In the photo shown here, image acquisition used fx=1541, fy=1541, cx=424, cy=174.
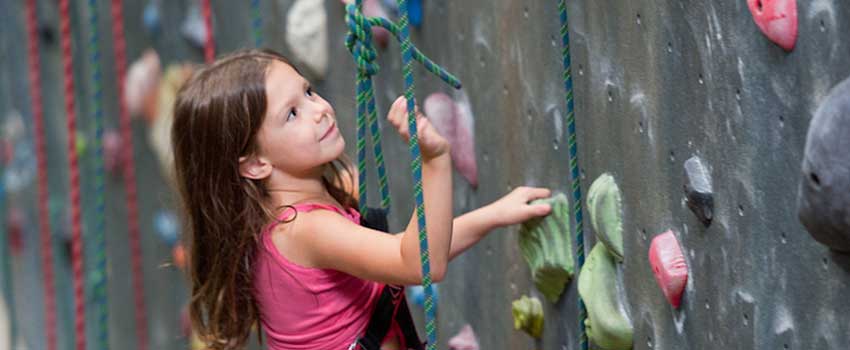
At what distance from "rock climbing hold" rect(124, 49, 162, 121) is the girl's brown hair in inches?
68.2

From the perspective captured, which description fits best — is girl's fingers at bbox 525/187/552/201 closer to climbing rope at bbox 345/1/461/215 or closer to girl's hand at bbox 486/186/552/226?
girl's hand at bbox 486/186/552/226

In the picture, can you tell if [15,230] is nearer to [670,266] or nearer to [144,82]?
[144,82]

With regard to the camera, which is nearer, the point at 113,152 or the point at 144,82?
the point at 144,82

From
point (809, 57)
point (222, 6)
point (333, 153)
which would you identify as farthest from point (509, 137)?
point (222, 6)

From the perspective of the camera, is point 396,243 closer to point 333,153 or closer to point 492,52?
point 333,153

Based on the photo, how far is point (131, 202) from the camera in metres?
3.74

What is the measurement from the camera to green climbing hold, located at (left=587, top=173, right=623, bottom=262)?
1.72 m

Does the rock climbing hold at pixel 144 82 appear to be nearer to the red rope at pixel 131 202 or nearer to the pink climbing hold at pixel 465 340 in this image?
the red rope at pixel 131 202

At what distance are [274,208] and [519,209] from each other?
295 mm

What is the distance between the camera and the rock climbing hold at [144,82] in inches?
139

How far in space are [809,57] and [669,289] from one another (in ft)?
1.19

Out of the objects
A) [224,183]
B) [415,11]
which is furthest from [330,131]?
[415,11]

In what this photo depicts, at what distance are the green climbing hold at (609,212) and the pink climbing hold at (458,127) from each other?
1.37 feet

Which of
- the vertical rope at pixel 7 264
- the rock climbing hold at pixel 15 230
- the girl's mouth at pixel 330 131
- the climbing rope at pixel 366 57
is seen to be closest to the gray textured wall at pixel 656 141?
the climbing rope at pixel 366 57
